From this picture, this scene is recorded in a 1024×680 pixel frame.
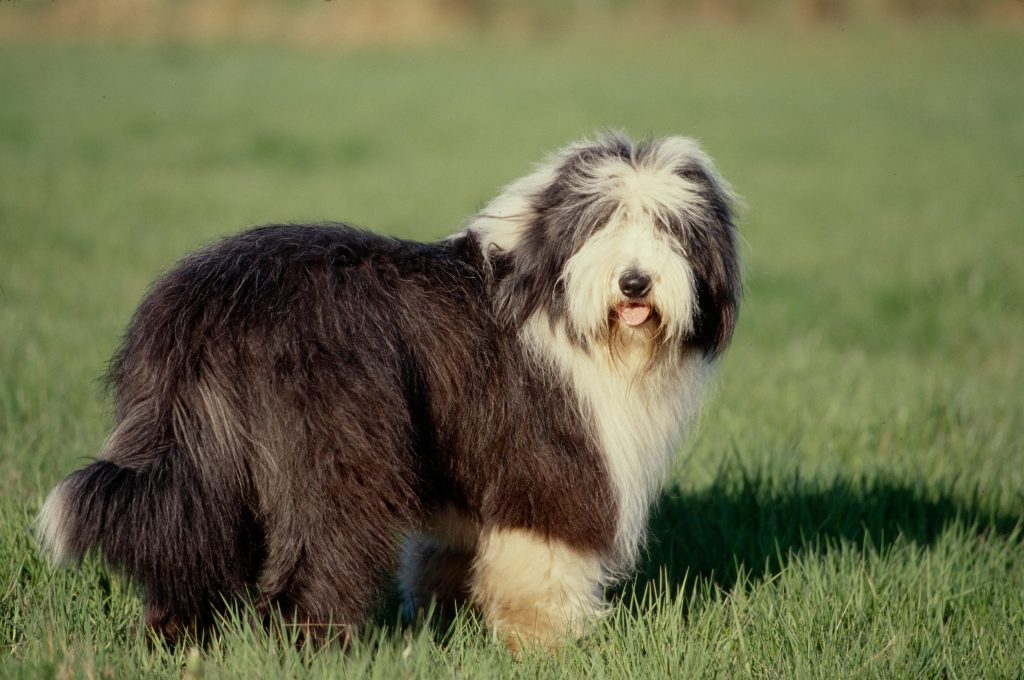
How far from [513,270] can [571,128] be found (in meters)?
14.2

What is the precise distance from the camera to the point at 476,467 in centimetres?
369

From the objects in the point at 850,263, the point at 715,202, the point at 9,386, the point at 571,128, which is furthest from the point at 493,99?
the point at 715,202

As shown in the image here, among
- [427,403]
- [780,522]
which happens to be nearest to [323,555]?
[427,403]

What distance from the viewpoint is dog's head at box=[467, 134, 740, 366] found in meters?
3.55

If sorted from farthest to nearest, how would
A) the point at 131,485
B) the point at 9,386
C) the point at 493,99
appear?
the point at 493,99 → the point at 9,386 → the point at 131,485

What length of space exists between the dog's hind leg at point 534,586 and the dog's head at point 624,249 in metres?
0.72

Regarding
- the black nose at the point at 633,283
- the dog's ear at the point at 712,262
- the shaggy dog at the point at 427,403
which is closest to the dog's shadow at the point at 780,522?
the shaggy dog at the point at 427,403

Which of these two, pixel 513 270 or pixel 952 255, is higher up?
pixel 513 270

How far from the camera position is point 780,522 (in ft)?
16.8

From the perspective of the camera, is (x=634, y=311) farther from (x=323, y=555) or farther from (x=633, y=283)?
(x=323, y=555)

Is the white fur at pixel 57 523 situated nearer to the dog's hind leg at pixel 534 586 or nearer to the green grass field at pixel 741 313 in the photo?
the green grass field at pixel 741 313

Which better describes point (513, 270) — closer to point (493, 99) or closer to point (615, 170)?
point (615, 170)

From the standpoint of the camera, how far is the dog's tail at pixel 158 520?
2963 millimetres

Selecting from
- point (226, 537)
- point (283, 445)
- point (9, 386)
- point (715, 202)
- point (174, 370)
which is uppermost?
point (715, 202)
